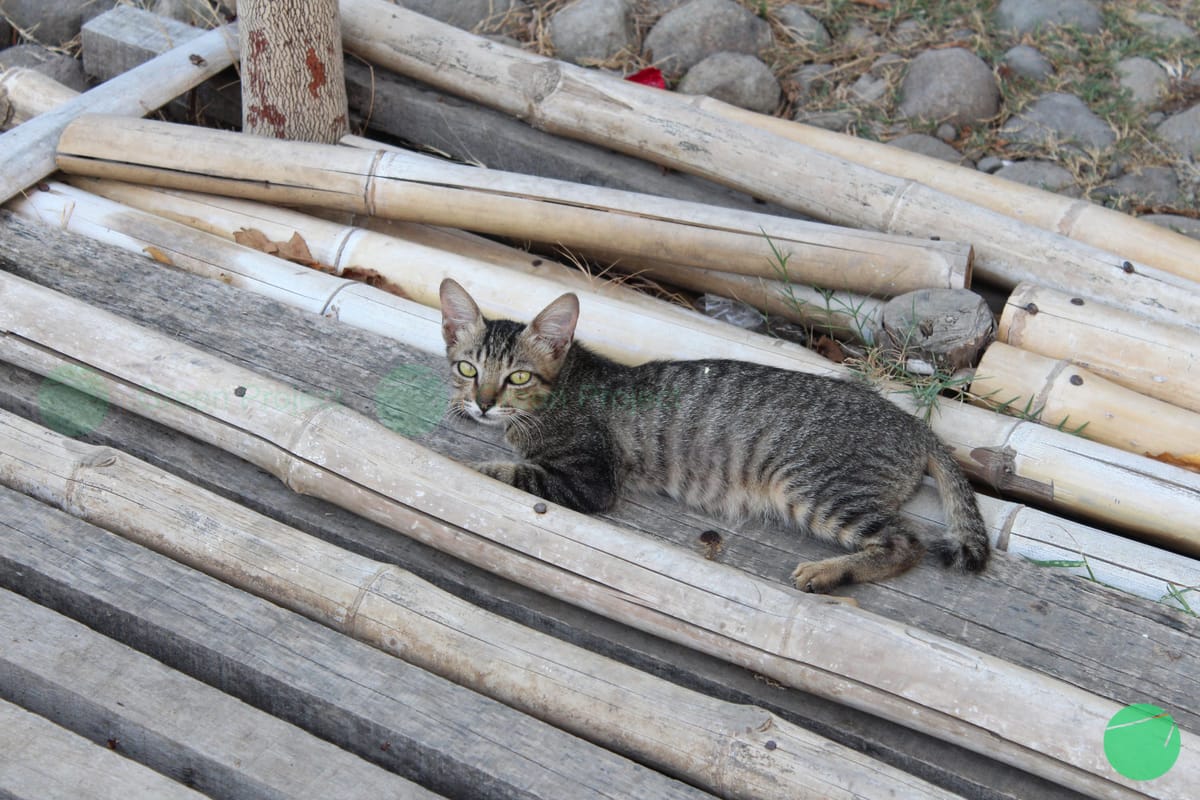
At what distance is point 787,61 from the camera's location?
667 cm

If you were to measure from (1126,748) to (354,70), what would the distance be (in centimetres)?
439

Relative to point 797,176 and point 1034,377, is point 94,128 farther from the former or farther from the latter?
point 1034,377

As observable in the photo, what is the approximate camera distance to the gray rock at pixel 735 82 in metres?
6.35

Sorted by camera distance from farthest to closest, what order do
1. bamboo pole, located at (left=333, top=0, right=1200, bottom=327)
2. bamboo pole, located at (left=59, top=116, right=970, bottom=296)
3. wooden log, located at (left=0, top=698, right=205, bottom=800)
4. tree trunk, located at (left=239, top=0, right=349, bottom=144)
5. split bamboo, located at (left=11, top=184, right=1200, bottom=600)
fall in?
tree trunk, located at (left=239, top=0, right=349, bottom=144), bamboo pole, located at (left=333, top=0, right=1200, bottom=327), bamboo pole, located at (left=59, top=116, right=970, bottom=296), split bamboo, located at (left=11, top=184, right=1200, bottom=600), wooden log, located at (left=0, top=698, right=205, bottom=800)

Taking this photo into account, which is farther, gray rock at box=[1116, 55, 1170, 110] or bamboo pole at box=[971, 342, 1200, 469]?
gray rock at box=[1116, 55, 1170, 110]

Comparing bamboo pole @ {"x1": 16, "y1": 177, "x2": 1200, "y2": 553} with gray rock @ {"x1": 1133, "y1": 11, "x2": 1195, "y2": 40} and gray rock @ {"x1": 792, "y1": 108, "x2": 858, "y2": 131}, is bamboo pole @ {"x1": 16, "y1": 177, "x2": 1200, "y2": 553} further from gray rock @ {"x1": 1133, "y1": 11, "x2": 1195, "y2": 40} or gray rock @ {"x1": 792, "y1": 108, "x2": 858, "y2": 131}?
gray rock @ {"x1": 1133, "y1": 11, "x2": 1195, "y2": 40}

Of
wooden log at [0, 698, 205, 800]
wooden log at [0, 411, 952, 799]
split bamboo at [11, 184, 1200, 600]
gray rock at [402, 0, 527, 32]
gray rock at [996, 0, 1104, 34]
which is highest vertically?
gray rock at [996, 0, 1104, 34]

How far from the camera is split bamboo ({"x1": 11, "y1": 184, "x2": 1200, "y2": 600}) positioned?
348 cm

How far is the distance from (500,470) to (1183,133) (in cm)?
451

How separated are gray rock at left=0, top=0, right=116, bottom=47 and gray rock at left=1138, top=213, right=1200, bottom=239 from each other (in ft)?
19.5

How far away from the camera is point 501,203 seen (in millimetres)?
4496

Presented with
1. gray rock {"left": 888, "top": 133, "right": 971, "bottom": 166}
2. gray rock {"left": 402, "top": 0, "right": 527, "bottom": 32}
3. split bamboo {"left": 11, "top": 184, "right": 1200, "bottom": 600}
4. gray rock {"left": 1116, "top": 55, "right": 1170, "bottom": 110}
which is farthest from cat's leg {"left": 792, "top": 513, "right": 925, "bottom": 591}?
gray rock {"left": 402, "top": 0, "right": 527, "bottom": 32}

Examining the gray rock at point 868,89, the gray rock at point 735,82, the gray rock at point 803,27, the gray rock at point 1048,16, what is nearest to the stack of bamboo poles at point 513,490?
the gray rock at point 735,82

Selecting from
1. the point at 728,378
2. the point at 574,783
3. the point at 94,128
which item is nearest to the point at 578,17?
the point at 94,128
